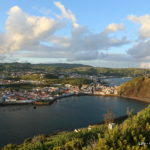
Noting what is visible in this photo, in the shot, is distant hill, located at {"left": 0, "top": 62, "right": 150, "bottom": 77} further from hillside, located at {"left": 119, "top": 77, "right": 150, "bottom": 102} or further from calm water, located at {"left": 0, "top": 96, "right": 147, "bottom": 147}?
calm water, located at {"left": 0, "top": 96, "right": 147, "bottom": 147}

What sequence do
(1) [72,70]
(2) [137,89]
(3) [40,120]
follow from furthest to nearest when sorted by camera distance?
1. (1) [72,70]
2. (2) [137,89]
3. (3) [40,120]

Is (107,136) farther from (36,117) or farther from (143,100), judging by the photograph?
(143,100)

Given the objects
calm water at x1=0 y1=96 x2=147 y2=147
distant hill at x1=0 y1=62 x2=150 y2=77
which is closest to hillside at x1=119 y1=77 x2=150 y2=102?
calm water at x1=0 y1=96 x2=147 y2=147

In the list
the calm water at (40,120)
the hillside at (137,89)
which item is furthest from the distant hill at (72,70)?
the calm water at (40,120)

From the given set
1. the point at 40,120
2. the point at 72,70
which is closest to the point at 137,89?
the point at 40,120

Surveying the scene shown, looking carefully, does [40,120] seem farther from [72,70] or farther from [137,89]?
[72,70]

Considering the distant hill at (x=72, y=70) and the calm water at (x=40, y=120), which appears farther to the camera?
the distant hill at (x=72, y=70)

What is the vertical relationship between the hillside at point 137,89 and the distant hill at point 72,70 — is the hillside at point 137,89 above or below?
below

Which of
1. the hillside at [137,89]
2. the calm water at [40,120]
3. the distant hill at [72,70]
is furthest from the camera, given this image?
the distant hill at [72,70]

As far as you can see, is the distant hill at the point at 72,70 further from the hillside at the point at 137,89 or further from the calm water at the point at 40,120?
the calm water at the point at 40,120
